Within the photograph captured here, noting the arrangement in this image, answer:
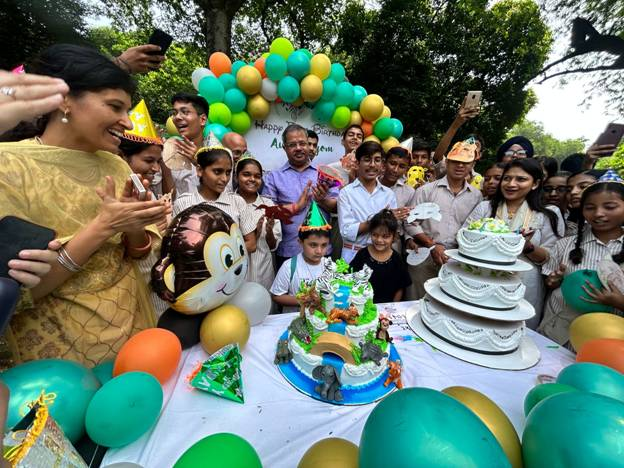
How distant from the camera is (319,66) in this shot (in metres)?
3.89

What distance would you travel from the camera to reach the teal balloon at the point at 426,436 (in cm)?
72

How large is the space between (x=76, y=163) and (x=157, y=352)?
0.93 m

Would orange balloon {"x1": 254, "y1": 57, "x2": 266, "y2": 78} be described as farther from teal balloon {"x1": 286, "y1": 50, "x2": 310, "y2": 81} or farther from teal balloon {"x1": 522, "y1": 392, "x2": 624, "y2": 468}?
teal balloon {"x1": 522, "y1": 392, "x2": 624, "y2": 468}

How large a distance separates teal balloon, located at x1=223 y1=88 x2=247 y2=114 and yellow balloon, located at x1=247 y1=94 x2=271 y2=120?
12 cm

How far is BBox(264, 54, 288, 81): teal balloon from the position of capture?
368cm

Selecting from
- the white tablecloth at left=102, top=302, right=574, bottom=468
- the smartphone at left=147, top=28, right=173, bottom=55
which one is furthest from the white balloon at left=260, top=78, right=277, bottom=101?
the white tablecloth at left=102, top=302, right=574, bottom=468

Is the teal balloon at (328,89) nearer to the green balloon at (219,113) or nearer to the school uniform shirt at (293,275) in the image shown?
the green balloon at (219,113)

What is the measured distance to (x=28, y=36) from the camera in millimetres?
9594

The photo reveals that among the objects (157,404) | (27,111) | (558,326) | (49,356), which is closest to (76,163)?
(27,111)

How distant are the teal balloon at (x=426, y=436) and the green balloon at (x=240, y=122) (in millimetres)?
3798

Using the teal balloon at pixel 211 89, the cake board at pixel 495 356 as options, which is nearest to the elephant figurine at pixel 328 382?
the cake board at pixel 495 356

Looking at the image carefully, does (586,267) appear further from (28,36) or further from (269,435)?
(28,36)

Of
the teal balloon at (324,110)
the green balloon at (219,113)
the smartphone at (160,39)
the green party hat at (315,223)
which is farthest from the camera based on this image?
the teal balloon at (324,110)

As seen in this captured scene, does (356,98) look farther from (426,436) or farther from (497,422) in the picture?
(426,436)
